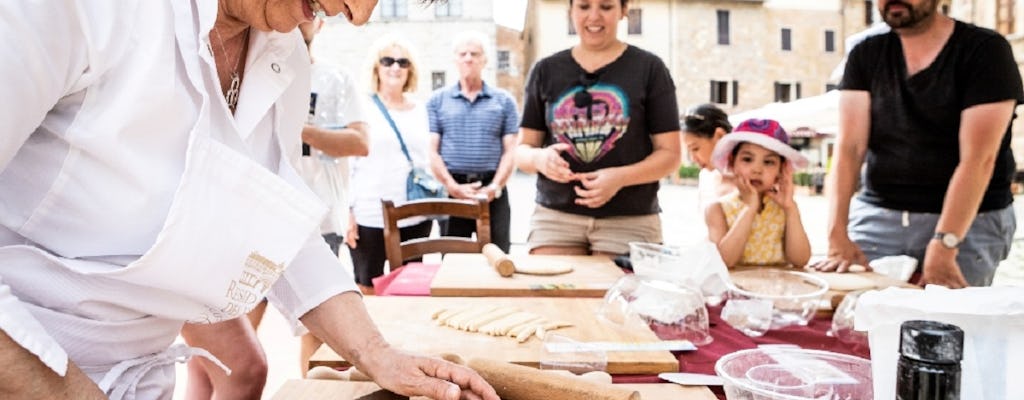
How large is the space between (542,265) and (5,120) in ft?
5.28

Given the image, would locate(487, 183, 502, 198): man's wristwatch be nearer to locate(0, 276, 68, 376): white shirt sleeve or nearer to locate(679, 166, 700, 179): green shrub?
locate(0, 276, 68, 376): white shirt sleeve

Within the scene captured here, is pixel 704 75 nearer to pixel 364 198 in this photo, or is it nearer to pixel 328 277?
pixel 364 198

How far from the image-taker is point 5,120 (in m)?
0.70

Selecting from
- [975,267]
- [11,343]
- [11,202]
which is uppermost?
[11,202]

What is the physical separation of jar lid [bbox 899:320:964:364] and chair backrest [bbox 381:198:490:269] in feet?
7.54

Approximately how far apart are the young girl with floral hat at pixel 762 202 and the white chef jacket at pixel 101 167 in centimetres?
183

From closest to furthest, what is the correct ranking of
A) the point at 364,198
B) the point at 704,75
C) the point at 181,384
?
the point at 181,384 → the point at 364,198 → the point at 704,75

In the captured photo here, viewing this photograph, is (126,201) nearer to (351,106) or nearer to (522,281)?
(522,281)

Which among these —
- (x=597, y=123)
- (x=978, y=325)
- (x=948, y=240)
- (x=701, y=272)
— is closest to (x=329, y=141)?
(x=597, y=123)

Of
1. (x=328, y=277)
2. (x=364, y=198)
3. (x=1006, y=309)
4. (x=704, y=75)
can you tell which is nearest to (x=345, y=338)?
(x=328, y=277)

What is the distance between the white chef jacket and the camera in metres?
0.75

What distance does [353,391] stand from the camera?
1088mm

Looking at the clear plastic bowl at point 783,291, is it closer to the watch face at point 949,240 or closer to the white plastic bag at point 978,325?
the watch face at point 949,240

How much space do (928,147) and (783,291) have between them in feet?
3.38
